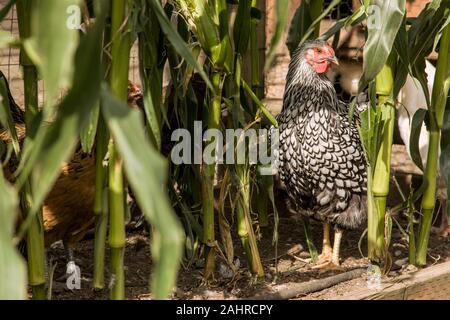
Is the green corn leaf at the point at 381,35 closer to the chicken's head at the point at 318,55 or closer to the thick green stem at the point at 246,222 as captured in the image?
the thick green stem at the point at 246,222

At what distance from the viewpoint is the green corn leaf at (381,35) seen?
198 cm

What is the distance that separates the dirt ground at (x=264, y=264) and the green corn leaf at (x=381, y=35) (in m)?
0.81

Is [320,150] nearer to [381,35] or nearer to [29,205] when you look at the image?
[381,35]

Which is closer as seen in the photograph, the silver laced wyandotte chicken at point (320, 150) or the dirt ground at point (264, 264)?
the dirt ground at point (264, 264)

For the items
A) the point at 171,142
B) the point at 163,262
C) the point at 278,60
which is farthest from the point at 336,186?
the point at 163,262

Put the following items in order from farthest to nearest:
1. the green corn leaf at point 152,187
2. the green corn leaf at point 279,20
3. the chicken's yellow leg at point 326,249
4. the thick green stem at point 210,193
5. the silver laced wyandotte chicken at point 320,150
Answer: the chicken's yellow leg at point 326,249
the silver laced wyandotte chicken at point 320,150
the thick green stem at point 210,193
the green corn leaf at point 279,20
the green corn leaf at point 152,187

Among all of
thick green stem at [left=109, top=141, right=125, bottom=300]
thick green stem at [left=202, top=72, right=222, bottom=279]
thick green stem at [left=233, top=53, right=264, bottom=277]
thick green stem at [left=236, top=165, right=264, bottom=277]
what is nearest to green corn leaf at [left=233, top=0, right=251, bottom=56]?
thick green stem at [left=233, top=53, right=264, bottom=277]

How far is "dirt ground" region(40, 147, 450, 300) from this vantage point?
2502 millimetres

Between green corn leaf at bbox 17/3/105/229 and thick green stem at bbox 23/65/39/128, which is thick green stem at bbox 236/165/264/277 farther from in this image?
green corn leaf at bbox 17/3/105/229

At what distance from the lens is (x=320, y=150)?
A: 2.79 metres

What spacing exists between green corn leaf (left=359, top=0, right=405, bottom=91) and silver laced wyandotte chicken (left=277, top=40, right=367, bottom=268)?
78cm

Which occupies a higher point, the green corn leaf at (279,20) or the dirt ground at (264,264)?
the green corn leaf at (279,20)

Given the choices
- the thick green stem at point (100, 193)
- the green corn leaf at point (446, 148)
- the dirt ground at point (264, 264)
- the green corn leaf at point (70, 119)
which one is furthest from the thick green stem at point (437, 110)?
the green corn leaf at point (70, 119)
